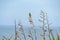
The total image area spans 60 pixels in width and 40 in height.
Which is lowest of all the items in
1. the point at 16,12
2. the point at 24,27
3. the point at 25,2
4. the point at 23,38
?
the point at 23,38

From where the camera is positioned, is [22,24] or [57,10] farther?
[57,10]

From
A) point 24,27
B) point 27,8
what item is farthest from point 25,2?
point 24,27

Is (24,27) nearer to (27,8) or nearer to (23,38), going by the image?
(23,38)

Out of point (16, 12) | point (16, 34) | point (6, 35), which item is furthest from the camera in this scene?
point (16, 12)

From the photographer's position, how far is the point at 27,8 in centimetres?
140

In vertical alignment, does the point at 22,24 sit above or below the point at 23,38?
above

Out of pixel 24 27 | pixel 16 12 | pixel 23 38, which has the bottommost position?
pixel 23 38

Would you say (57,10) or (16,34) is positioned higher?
(57,10)

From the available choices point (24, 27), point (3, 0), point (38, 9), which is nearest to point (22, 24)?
point (24, 27)

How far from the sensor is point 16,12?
1.41m

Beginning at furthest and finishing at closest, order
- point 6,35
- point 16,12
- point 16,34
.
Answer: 1. point 16,12
2. point 6,35
3. point 16,34

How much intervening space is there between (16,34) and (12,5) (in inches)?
15.1

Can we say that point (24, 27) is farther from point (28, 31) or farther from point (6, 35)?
point (6, 35)

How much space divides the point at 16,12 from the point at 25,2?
15cm
